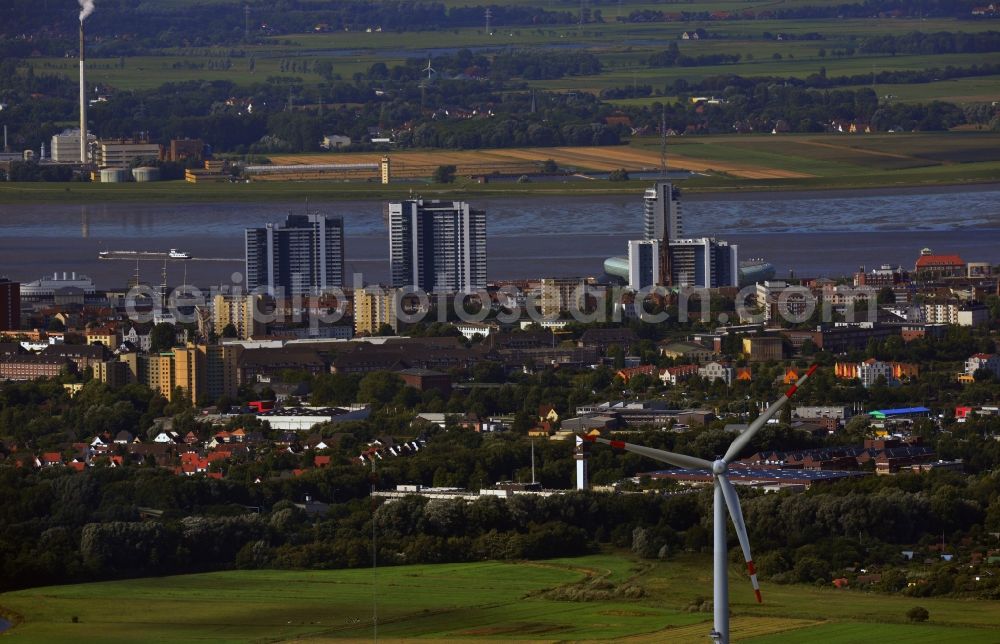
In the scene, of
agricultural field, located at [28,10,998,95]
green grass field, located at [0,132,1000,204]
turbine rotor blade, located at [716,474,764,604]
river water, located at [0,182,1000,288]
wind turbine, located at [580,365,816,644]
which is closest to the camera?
wind turbine, located at [580,365,816,644]

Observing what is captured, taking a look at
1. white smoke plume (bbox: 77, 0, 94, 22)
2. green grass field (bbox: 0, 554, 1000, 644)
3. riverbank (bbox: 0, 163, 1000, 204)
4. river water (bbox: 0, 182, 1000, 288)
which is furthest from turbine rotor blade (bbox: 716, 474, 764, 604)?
white smoke plume (bbox: 77, 0, 94, 22)

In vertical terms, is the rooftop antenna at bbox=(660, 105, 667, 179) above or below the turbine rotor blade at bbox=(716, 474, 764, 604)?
above

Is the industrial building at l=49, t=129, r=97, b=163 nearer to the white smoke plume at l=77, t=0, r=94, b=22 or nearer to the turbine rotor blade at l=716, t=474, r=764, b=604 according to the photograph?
the white smoke plume at l=77, t=0, r=94, b=22

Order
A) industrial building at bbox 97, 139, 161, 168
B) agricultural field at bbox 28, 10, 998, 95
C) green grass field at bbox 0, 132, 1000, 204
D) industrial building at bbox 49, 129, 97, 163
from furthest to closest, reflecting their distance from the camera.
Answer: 1. agricultural field at bbox 28, 10, 998, 95
2. industrial building at bbox 49, 129, 97, 163
3. industrial building at bbox 97, 139, 161, 168
4. green grass field at bbox 0, 132, 1000, 204

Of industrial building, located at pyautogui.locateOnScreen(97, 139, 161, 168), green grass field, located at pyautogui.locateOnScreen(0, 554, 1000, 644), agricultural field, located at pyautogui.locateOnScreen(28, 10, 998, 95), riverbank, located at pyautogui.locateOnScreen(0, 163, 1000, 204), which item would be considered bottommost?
green grass field, located at pyautogui.locateOnScreen(0, 554, 1000, 644)

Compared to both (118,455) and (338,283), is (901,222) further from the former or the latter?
(118,455)

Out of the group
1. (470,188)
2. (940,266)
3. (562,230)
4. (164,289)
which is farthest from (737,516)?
(470,188)

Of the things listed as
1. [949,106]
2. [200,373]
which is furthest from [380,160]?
[200,373]

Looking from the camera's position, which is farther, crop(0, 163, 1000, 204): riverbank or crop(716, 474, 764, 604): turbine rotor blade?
crop(0, 163, 1000, 204): riverbank
